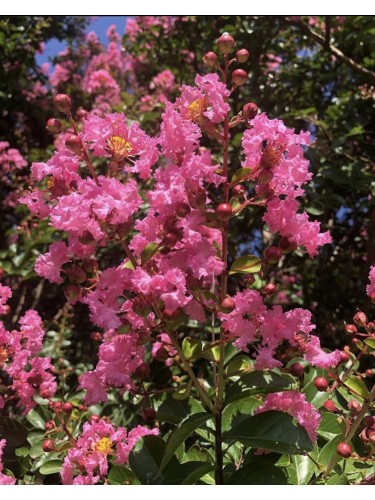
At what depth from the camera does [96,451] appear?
3.47 ft

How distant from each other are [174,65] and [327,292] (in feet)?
5.46

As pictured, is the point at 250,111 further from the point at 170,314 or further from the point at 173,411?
the point at 173,411

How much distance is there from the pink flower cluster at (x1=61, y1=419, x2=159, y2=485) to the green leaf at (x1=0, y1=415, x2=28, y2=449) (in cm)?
31

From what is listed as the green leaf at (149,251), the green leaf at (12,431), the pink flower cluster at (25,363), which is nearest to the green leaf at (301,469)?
the green leaf at (149,251)

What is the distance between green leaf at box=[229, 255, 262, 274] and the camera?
34.1 inches

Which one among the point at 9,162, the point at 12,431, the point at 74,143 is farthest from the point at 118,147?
the point at 9,162

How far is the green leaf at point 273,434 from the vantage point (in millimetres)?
778

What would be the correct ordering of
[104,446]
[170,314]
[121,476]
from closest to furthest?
1. [170,314]
2. [121,476]
3. [104,446]

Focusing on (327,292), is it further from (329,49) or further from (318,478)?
(318,478)

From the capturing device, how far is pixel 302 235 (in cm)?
86

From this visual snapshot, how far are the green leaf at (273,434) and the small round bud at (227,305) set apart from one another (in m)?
0.18

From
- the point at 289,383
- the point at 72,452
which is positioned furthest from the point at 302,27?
the point at 72,452

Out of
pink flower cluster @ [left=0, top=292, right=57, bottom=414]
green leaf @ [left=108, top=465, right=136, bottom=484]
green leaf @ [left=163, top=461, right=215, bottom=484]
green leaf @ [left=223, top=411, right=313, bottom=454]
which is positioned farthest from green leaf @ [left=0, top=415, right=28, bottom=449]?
green leaf @ [left=223, top=411, right=313, bottom=454]

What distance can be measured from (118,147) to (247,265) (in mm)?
286
